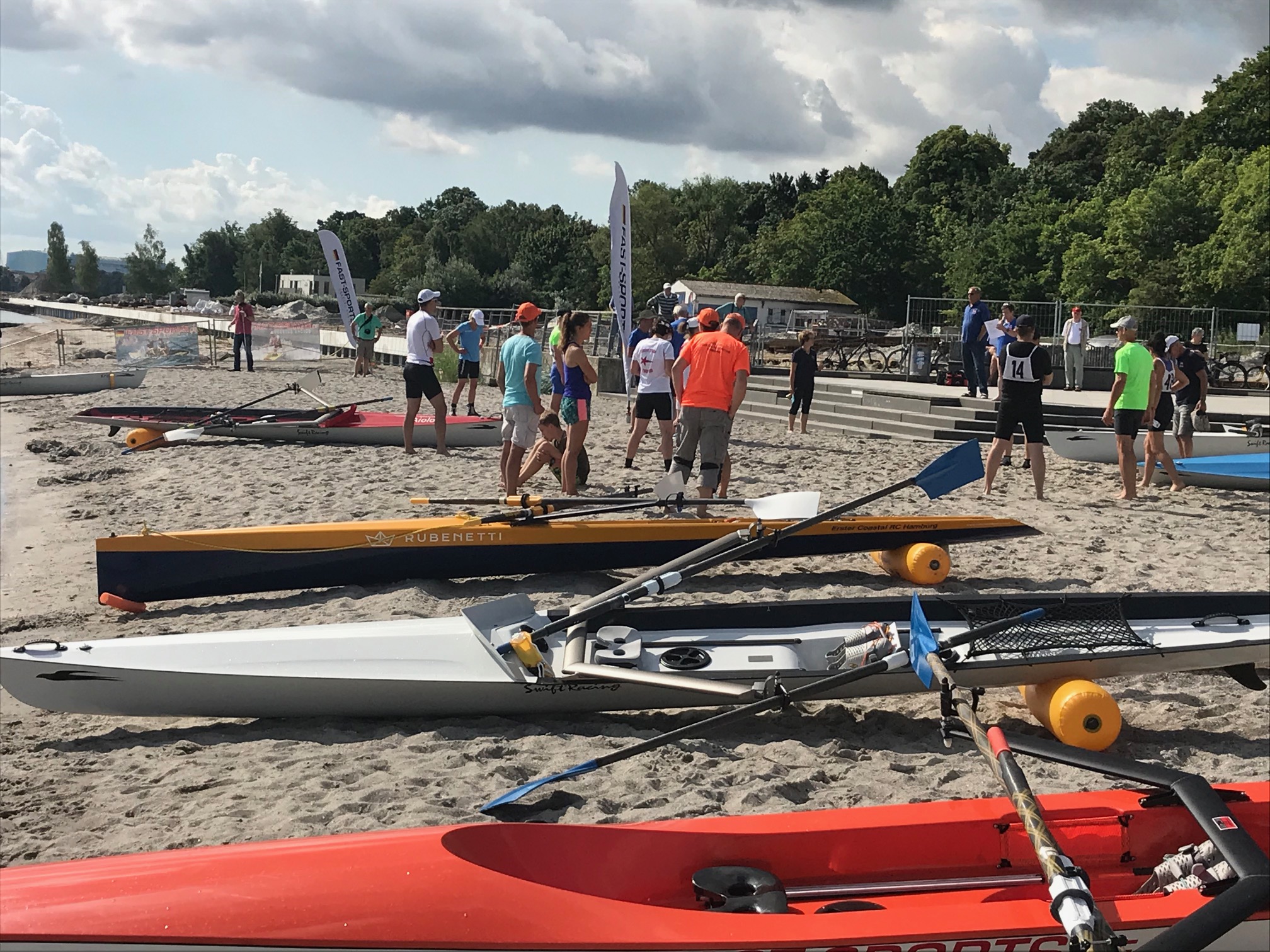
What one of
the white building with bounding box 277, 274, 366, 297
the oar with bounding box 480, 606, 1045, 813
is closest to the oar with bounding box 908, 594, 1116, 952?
the oar with bounding box 480, 606, 1045, 813

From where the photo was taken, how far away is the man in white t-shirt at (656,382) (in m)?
9.62

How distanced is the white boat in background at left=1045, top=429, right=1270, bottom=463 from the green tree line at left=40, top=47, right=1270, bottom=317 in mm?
22043

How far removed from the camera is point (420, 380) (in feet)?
33.3

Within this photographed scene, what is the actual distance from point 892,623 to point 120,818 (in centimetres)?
330

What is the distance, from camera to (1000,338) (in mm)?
12383

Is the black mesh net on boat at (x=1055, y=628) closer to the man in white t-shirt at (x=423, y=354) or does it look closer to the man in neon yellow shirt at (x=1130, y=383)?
the man in neon yellow shirt at (x=1130, y=383)

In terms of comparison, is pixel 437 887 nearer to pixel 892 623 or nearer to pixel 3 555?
pixel 892 623

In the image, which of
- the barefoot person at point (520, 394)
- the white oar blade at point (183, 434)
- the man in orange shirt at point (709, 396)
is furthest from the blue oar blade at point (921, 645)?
the white oar blade at point (183, 434)

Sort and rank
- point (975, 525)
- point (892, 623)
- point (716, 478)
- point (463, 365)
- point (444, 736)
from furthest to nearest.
Result: point (463, 365)
point (716, 478)
point (975, 525)
point (892, 623)
point (444, 736)

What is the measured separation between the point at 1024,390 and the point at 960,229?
141 ft

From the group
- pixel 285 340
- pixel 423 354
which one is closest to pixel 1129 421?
pixel 423 354

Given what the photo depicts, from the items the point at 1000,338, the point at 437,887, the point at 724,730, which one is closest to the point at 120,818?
the point at 437,887

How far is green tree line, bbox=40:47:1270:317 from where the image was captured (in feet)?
111

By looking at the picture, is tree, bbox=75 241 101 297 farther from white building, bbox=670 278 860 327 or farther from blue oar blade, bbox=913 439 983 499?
blue oar blade, bbox=913 439 983 499
